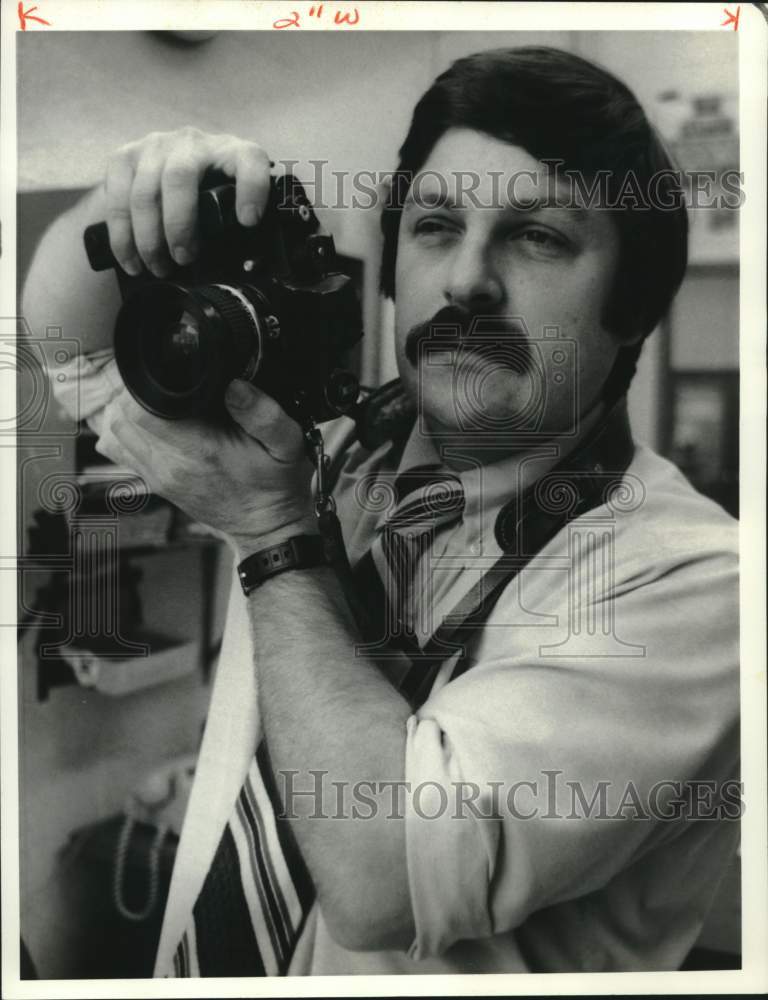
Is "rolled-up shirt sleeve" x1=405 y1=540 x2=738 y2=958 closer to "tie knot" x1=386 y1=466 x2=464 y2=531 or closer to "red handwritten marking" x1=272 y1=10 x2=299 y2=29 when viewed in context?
"tie knot" x1=386 y1=466 x2=464 y2=531

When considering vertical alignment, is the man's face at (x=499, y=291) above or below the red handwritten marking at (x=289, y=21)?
below

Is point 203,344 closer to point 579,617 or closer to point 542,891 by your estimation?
point 579,617

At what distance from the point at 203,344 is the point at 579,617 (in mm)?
475

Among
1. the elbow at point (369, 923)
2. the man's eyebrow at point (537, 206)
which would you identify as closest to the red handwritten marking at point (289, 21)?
the man's eyebrow at point (537, 206)

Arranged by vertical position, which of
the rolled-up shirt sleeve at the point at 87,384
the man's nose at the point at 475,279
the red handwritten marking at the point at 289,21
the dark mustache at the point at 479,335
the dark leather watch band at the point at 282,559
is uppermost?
the red handwritten marking at the point at 289,21

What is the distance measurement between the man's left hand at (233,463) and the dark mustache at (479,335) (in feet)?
0.58

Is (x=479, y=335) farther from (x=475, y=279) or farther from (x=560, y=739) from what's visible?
(x=560, y=739)

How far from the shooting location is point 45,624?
1.06 m

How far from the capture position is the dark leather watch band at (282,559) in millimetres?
1000

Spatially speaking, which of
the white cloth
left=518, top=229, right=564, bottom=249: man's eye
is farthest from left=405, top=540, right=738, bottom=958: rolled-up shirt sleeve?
left=518, top=229, right=564, bottom=249: man's eye

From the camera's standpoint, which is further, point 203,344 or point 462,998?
point 462,998

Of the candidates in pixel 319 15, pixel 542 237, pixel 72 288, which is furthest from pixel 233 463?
pixel 319 15

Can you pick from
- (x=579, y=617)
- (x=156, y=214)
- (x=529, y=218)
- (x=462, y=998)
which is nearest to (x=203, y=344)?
(x=156, y=214)

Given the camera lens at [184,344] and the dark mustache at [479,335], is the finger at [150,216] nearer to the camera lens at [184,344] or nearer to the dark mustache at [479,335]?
the camera lens at [184,344]
